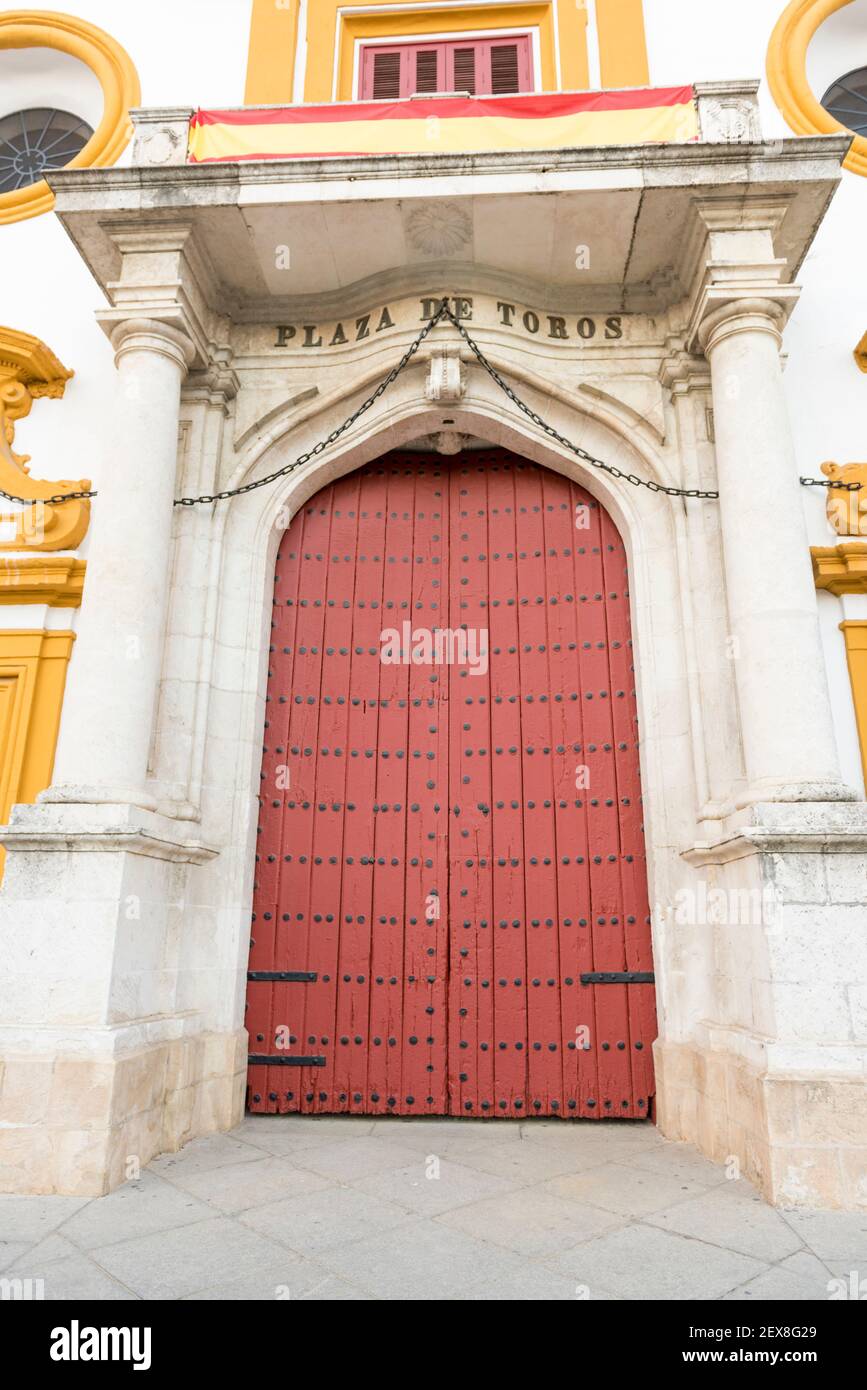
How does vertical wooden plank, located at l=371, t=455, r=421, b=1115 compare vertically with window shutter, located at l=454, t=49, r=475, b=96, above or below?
below

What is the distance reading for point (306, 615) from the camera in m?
5.75

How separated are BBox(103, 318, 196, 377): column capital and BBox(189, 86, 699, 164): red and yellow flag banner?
1.00 m

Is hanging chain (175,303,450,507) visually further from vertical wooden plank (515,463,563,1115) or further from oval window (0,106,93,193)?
oval window (0,106,93,193)

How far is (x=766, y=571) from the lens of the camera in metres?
4.46

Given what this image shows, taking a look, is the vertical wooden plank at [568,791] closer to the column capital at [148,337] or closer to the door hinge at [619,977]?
the door hinge at [619,977]

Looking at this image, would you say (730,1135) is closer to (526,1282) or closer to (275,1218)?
(526,1282)

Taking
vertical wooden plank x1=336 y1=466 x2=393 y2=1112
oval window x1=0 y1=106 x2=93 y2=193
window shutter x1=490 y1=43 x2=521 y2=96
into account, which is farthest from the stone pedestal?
oval window x1=0 y1=106 x2=93 y2=193

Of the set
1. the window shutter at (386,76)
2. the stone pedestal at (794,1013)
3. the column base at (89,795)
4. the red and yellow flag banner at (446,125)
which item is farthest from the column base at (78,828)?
the window shutter at (386,76)

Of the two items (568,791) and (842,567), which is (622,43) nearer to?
(842,567)

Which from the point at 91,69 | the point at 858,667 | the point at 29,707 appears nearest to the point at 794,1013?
the point at 858,667

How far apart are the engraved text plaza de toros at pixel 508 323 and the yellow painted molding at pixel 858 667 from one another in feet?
7.54

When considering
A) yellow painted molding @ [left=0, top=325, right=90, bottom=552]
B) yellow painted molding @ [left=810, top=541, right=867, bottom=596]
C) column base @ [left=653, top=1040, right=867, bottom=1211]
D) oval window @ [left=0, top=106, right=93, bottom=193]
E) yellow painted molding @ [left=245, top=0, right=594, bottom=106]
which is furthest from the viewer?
oval window @ [left=0, top=106, right=93, bottom=193]

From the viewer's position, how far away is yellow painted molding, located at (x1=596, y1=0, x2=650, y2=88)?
20.7ft

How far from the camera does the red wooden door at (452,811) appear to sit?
196 inches
